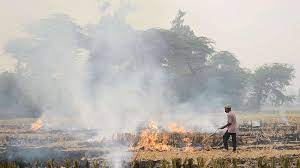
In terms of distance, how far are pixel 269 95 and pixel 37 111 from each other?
4386 centimetres

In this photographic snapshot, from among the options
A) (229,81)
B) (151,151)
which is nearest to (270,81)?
(229,81)

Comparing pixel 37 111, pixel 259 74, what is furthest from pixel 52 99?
pixel 259 74

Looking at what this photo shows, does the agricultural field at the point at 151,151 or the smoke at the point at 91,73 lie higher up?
the smoke at the point at 91,73

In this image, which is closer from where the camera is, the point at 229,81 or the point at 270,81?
the point at 229,81

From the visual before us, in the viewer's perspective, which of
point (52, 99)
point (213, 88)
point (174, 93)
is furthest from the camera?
point (213, 88)

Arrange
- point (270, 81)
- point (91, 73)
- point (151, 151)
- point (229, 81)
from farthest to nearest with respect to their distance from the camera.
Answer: point (270, 81) < point (229, 81) < point (91, 73) < point (151, 151)

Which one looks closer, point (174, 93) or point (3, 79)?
point (3, 79)

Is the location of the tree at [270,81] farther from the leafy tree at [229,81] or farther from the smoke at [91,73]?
the smoke at [91,73]

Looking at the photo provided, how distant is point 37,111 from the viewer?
51.0m

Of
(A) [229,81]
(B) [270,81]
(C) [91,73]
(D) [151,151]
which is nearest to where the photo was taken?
(D) [151,151]

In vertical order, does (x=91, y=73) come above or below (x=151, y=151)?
above

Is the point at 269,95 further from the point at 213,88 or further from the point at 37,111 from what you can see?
the point at 37,111

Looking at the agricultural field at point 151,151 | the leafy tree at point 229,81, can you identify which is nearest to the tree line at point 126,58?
the leafy tree at point 229,81

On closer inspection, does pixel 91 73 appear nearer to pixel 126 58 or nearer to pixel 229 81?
→ pixel 126 58
